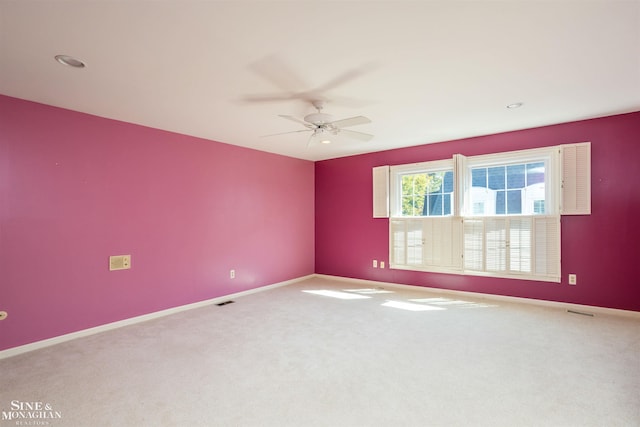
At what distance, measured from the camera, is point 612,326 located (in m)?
3.14

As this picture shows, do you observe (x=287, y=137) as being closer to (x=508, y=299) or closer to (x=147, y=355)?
A: (x=147, y=355)

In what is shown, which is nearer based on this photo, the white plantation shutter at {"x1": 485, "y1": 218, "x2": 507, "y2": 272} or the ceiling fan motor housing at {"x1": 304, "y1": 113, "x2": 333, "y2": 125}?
the ceiling fan motor housing at {"x1": 304, "y1": 113, "x2": 333, "y2": 125}

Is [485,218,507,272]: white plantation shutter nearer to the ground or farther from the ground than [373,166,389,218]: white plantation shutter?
nearer to the ground

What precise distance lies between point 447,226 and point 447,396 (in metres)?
2.91

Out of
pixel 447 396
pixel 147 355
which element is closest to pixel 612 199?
pixel 447 396

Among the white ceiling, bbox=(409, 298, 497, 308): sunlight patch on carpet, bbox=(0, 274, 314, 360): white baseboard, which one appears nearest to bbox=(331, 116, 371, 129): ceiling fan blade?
the white ceiling

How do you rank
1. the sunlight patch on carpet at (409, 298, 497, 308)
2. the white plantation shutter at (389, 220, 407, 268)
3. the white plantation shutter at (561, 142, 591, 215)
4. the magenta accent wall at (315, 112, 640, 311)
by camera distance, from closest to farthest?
1. the magenta accent wall at (315, 112, 640, 311)
2. the white plantation shutter at (561, 142, 591, 215)
3. the sunlight patch on carpet at (409, 298, 497, 308)
4. the white plantation shutter at (389, 220, 407, 268)

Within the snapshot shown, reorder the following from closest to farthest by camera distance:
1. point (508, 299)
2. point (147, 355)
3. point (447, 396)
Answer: point (447, 396), point (147, 355), point (508, 299)

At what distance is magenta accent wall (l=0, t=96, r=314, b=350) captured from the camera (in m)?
2.74

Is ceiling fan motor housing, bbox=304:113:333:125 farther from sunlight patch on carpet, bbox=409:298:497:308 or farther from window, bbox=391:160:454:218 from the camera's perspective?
sunlight patch on carpet, bbox=409:298:497:308

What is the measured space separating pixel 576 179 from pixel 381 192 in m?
2.52

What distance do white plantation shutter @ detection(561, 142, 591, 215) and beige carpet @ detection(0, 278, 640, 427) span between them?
4.13 ft

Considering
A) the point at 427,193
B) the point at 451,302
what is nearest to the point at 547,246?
the point at 451,302

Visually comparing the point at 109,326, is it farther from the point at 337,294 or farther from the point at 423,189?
the point at 423,189
